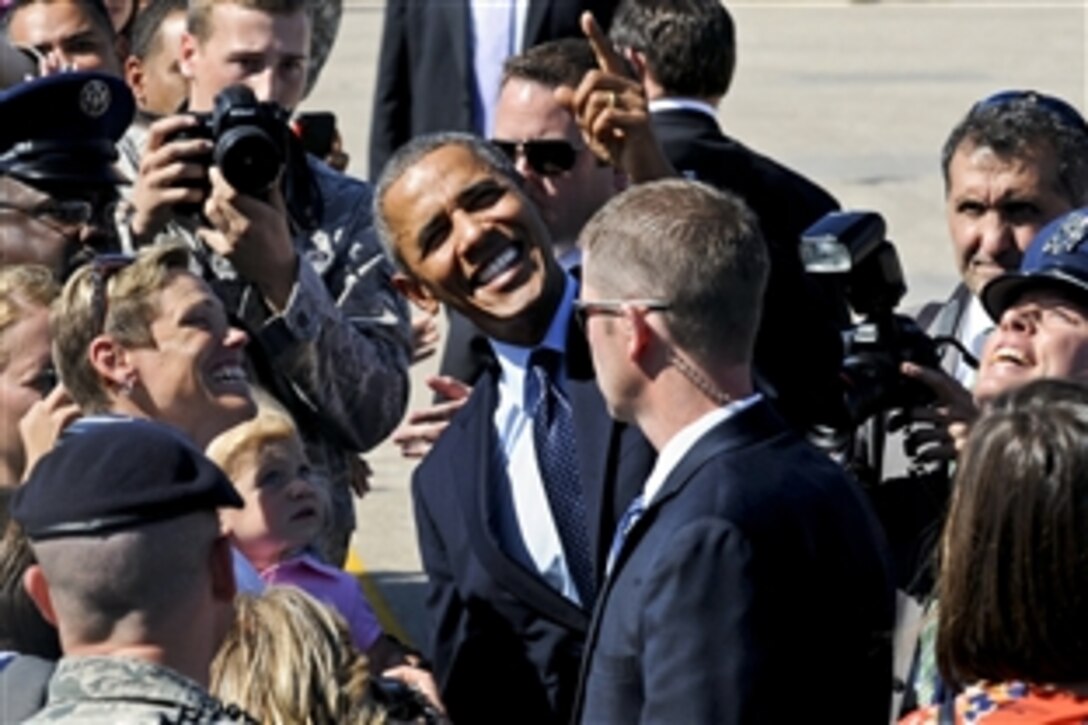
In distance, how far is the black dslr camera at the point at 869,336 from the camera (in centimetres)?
520

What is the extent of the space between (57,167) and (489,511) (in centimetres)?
138

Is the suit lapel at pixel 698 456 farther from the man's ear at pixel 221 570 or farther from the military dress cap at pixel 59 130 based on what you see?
the military dress cap at pixel 59 130

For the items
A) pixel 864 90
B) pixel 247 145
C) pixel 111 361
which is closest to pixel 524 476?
pixel 111 361

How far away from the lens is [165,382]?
211 inches

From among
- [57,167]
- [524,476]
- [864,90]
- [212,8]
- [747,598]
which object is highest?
[212,8]

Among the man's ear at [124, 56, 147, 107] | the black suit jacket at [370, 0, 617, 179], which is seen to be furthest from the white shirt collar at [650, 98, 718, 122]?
the black suit jacket at [370, 0, 617, 179]

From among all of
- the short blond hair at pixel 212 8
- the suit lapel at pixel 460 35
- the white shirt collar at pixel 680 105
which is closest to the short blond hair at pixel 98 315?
the short blond hair at pixel 212 8

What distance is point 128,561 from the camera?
3.47m

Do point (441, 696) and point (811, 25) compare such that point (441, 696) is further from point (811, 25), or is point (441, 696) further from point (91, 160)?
point (811, 25)

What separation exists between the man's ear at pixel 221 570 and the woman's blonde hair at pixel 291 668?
557 mm

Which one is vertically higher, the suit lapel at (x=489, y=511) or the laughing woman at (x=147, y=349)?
the laughing woman at (x=147, y=349)

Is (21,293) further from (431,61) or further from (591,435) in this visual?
(431,61)

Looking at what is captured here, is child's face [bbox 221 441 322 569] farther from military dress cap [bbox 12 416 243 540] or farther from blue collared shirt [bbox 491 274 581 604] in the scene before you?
military dress cap [bbox 12 416 243 540]

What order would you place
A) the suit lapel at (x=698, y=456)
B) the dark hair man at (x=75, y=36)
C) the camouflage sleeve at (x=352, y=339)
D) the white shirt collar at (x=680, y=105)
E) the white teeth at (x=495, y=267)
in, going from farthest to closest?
the dark hair man at (x=75, y=36), the white shirt collar at (x=680, y=105), the camouflage sleeve at (x=352, y=339), the white teeth at (x=495, y=267), the suit lapel at (x=698, y=456)
